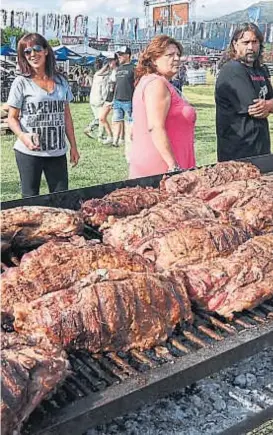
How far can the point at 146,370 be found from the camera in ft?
7.86

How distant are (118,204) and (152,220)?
481 mm

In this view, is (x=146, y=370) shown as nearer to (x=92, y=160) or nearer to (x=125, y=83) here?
(x=92, y=160)

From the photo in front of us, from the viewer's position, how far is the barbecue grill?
2.10 metres

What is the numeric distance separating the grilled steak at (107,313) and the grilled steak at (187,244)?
44 cm

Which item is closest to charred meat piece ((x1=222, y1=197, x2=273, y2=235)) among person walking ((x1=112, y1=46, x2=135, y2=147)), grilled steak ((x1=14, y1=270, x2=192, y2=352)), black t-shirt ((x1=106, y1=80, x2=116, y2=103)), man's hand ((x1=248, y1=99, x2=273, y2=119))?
grilled steak ((x1=14, y1=270, x2=192, y2=352))

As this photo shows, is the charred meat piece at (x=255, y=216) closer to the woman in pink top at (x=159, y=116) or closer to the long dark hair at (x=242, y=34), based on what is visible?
the woman in pink top at (x=159, y=116)

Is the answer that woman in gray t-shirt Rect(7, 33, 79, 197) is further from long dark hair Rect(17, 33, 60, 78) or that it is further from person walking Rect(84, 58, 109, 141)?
person walking Rect(84, 58, 109, 141)

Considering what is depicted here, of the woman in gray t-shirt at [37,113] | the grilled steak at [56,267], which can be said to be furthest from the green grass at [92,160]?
the grilled steak at [56,267]

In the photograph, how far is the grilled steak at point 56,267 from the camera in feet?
8.68

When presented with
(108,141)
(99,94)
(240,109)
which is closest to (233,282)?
(240,109)

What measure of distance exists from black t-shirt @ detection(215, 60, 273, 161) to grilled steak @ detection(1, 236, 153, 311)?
12.2 ft

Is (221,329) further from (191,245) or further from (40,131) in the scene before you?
(40,131)

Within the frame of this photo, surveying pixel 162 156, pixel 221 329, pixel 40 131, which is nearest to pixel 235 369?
pixel 221 329

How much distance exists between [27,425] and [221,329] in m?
1.13
